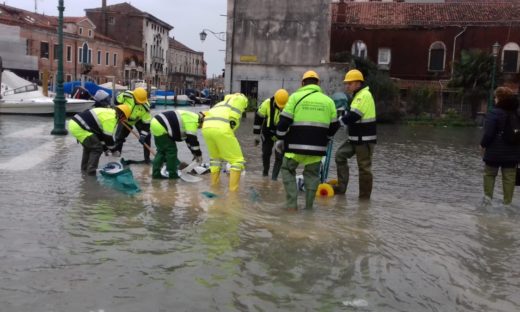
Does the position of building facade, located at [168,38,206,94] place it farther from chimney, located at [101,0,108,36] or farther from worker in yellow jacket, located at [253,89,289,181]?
worker in yellow jacket, located at [253,89,289,181]

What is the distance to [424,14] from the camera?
1575 inches

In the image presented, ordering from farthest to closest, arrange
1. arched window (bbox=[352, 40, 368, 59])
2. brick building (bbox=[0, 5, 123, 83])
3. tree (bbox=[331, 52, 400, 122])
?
brick building (bbox=[0, 5, 123, 83]), arched window (bbox=[352, 40, 368, 59]), tree (bbox=[331, 52, 400, 122])

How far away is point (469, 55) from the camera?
33438 millimetres

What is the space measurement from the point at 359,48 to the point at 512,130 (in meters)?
33.1

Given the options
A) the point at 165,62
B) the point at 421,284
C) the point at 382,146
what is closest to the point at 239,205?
the point at 421,284

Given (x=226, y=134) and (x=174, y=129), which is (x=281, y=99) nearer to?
(x=226, y=134)

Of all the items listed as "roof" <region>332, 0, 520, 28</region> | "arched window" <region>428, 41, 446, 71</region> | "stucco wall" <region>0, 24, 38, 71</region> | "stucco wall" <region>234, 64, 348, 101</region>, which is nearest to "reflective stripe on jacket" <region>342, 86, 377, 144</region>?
"stucco wall" <region>234, 64, 348, 101</region>

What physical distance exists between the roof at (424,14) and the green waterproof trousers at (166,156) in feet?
108

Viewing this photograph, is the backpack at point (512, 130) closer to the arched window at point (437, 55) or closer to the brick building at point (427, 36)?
the brick building at point (427, 36)

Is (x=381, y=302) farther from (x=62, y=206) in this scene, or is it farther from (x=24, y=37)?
(x=24, y=37)

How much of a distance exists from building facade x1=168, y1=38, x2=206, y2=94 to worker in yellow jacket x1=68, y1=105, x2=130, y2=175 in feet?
254

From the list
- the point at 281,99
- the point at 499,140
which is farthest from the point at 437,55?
the point at 499,140

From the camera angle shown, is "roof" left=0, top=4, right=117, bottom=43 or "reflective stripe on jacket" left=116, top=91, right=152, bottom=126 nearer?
"reflective stripe on jacket" left=116, top=91, right=152, bottom=126

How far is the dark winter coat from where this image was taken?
764 centimetres
